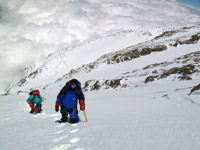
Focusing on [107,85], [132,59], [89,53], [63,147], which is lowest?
[63,147]

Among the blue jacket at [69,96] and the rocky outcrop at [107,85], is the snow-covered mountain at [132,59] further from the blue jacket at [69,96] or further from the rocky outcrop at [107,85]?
the blue jacket at [69,96]

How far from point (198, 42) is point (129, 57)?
59.9 feet

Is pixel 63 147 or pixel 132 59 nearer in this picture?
pixel 63 147

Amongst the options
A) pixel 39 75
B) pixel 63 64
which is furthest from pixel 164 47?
pixel 39 75

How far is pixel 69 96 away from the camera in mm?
6656

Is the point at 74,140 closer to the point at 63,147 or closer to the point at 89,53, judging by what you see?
the point at 63,147

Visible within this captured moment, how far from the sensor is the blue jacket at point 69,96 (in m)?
6.60

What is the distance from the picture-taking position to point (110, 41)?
140 metres

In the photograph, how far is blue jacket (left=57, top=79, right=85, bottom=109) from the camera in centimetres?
660

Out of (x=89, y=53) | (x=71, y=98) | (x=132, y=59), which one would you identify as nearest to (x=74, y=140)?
(x=71, y=98)

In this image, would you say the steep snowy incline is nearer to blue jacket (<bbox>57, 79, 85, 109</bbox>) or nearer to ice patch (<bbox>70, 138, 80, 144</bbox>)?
blue jacket (<bbox>57, 79, 85, 109</bbox>)

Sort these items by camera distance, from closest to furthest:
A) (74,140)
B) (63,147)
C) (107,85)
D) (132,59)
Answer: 1. (63,147)
2. (74,140)
3. (107,85)
4. (132,59)

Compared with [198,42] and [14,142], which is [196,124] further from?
[198,42]

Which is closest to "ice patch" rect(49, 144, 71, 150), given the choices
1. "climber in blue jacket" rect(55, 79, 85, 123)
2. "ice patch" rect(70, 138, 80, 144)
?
"ice patch" rect(70, 138, 80, 144)
